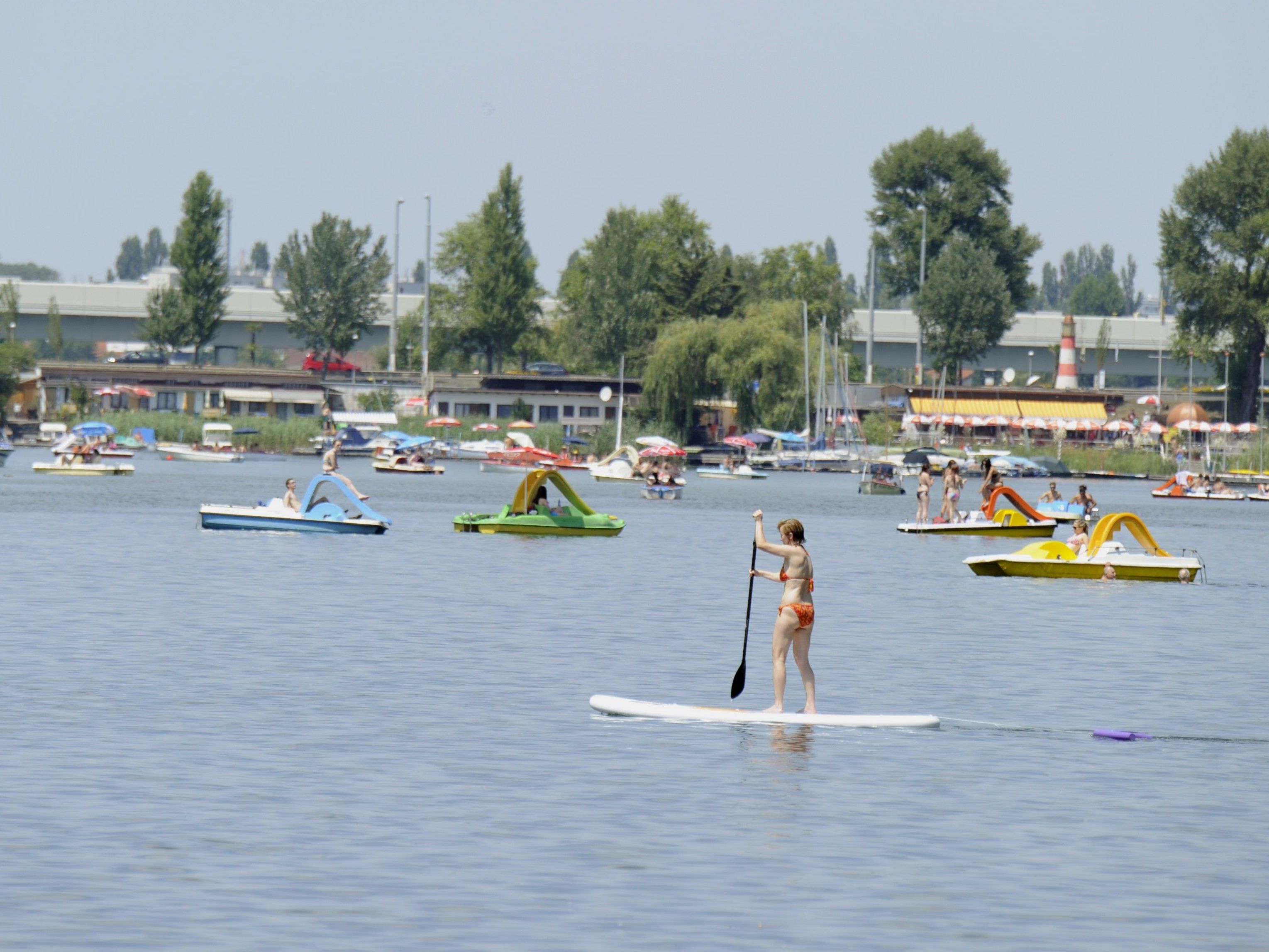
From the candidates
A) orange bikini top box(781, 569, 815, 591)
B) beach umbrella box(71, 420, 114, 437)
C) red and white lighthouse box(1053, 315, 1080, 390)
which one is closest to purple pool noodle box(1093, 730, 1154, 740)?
orange bikini top box(781, 569, 815, 591)

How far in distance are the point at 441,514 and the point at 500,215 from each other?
271 ft

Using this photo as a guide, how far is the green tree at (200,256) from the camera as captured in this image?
150 m

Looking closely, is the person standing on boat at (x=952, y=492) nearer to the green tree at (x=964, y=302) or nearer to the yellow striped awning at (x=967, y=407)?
the yellow striped awning at (x=967, y=407)

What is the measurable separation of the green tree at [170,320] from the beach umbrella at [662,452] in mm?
59057

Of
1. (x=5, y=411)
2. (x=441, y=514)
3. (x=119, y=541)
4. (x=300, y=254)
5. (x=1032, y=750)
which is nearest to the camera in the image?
(x=1032, y=750)

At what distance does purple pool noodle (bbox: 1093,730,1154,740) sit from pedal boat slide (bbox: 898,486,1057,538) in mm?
33393

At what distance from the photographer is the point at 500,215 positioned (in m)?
149

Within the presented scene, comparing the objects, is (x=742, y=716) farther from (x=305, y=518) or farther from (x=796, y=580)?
(x=305, y=518)

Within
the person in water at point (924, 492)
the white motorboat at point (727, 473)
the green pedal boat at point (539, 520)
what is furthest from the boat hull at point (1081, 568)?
the white motorboat at point (727, 473)

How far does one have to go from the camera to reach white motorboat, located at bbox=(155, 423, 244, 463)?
122 metres

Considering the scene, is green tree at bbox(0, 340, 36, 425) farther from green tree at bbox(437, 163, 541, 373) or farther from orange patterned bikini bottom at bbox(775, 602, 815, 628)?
orange patterned bikini bottom at bbox(775, 602, 815, 628)

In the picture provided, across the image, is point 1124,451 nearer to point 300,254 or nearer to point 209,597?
point 300,254

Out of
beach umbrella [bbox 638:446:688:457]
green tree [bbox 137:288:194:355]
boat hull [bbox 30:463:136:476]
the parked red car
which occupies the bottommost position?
boat hull [bbox 30:463:136:476]

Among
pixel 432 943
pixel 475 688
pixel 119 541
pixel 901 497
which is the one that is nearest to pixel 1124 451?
pixel 901 497
